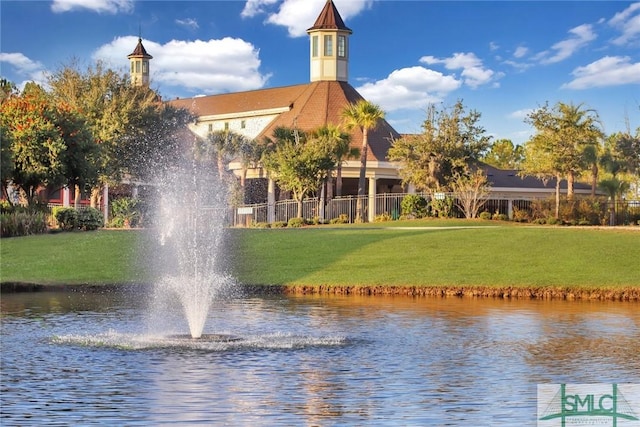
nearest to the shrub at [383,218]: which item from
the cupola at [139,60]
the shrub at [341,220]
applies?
the shrub at [341,220]

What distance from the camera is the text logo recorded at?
12.2m

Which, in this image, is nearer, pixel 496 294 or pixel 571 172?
pixel 496 294

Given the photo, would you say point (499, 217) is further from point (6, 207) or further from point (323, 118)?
point (6, 207)

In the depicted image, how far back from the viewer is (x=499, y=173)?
74.1m

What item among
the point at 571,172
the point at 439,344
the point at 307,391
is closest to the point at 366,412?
the point at 307,391

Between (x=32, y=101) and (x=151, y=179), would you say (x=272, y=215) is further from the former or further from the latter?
(x=32, y=101)

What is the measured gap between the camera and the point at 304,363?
16.5 m

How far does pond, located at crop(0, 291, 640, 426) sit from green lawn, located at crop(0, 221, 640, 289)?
5835 mm

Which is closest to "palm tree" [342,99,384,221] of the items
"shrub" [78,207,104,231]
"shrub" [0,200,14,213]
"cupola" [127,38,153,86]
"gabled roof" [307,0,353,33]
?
"gabled roof" [307,0,353,33]

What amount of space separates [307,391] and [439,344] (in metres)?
5.21

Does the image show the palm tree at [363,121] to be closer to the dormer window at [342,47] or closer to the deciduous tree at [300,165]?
the deciduous tree at [300,165]

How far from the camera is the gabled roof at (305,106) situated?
69500mm

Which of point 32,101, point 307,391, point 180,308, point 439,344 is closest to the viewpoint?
point 307,391

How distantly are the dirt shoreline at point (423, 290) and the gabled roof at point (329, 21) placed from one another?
50.4 m
